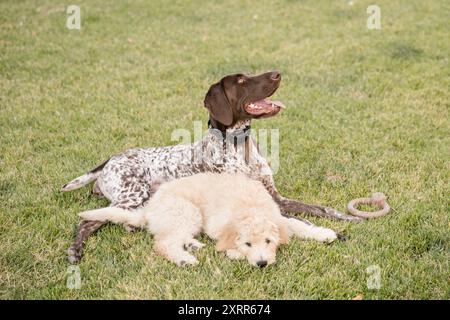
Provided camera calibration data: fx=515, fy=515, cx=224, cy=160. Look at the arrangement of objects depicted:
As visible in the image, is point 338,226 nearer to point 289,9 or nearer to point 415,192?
point 415,192

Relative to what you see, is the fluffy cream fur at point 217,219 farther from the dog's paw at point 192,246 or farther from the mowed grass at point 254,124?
the mowed grass at point 254,124

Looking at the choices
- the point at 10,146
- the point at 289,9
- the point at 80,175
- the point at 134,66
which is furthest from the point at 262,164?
the point at 289,9

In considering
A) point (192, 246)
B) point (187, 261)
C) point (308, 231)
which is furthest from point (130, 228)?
point (308, 231)

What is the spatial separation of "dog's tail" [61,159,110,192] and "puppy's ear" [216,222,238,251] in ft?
6.25

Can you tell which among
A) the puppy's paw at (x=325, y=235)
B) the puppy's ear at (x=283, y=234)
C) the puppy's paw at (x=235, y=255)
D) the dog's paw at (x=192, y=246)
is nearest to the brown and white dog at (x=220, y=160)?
the puppy's paw at (x=325, y=235)

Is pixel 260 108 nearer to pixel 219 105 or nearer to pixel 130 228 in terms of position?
pixel 219 105

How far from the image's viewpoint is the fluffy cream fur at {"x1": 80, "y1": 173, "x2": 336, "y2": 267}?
4.52m

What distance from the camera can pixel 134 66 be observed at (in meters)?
10.5

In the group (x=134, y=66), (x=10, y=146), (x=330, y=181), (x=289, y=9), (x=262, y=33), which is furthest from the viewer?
(x=289, y=9)

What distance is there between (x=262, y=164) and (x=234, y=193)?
816mm

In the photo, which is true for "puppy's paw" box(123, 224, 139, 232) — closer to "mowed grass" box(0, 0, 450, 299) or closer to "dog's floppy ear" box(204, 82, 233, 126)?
"mowed grass" box(0, 0, 450, 299)

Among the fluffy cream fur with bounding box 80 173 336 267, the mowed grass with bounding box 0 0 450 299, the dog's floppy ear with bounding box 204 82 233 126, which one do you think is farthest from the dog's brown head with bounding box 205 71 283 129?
the mowed grass with bounding box 0 0 450 299

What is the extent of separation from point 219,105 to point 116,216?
158 cm

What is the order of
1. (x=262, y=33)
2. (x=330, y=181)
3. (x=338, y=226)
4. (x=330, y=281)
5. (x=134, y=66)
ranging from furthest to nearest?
(x=262, y=33) < (x=134, y=66) < (x=330, y=181) < (x=338, y=226) < (x=330, y=281)
